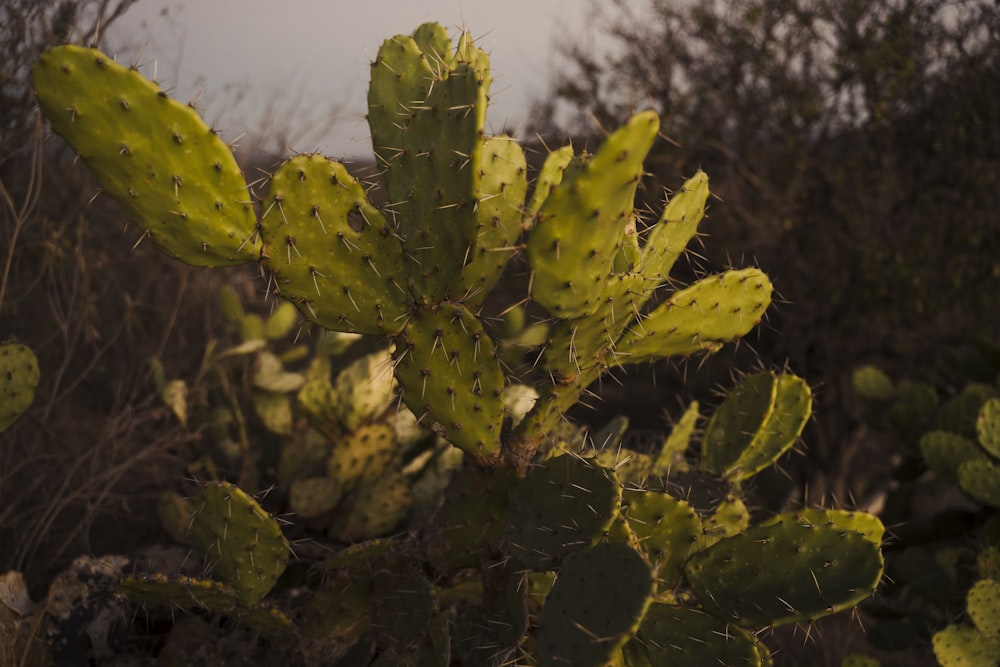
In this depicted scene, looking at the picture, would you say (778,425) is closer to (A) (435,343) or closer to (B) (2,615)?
(A) (435,343)

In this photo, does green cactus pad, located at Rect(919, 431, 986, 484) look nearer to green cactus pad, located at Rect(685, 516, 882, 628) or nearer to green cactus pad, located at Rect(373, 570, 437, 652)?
green cactus pad, located at Rect(685, 516, 882, 628)

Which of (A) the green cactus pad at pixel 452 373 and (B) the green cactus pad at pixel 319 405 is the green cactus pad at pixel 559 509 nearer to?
(A) the green cactus pad at pixel 452 373

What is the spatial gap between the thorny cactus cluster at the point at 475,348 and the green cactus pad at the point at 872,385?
1832 millimetres

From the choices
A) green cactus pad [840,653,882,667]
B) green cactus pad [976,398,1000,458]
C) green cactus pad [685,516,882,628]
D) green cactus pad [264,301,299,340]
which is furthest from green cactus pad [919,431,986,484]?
green cactus pad [264,301,299,340]

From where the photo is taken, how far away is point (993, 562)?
2664mm

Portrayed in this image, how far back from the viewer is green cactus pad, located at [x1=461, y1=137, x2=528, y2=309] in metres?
1.86

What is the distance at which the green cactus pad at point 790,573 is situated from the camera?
1.71 metres

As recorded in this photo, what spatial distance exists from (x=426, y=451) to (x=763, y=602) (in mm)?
1667

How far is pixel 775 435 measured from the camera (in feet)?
7.87

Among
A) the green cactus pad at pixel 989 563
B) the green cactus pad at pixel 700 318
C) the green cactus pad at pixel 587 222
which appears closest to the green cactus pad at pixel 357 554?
the green cactus pad at pixel 700 318

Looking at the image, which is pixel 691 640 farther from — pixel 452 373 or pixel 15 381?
pixel 15 381

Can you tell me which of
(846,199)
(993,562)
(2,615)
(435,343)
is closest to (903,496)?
(993,562)

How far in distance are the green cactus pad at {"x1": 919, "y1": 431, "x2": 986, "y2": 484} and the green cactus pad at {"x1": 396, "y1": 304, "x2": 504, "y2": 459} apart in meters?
1.77

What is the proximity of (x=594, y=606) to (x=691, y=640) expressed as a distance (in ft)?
1.13
